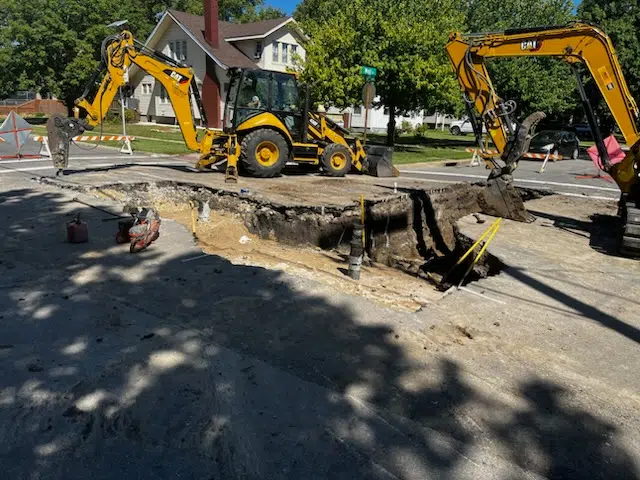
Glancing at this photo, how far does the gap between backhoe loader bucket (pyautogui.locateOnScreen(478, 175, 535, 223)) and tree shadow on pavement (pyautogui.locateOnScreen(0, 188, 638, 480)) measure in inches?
248

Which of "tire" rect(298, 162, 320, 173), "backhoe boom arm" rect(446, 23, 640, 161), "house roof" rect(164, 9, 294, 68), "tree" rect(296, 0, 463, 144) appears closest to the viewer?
"backhoe boom arm" rect(446, 23, 640, 161)

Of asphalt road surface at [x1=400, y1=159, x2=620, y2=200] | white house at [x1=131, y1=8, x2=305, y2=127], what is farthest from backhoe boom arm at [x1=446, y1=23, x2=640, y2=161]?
white house at [x1=131, y1=8, x2=305, y2=127]

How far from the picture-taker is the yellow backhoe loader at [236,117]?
1196cm

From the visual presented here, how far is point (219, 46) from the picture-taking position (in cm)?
3362

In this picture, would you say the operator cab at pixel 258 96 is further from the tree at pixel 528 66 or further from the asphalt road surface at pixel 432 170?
the tree at pixel 528 66

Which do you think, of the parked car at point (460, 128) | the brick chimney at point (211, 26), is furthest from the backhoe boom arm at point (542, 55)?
the parked car at point (460, 128)

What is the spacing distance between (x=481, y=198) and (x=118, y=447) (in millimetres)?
9895

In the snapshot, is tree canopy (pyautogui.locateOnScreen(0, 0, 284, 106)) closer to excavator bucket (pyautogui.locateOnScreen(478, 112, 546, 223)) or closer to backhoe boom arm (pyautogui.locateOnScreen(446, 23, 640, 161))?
backhoe boom arm (pyautogui.locateOnScreen(446, 23, 640, 161))

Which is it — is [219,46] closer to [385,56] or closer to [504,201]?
[385,56]

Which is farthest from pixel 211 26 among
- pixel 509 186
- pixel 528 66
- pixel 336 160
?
pixel 509 186

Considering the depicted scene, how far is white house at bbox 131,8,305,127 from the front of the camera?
32.9 metres

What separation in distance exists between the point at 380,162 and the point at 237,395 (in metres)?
12.2

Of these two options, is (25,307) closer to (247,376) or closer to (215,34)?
(247,376)

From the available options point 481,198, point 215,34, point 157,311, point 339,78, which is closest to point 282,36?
point 215,34
